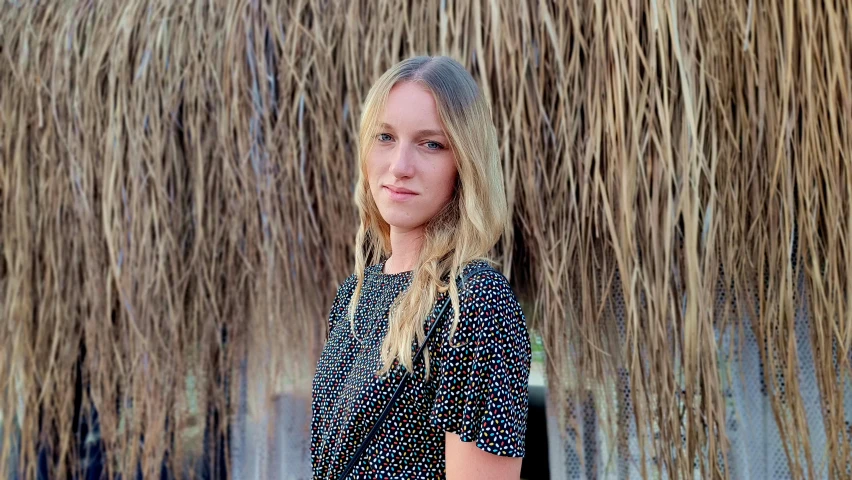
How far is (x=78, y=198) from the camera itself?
146 centimetres

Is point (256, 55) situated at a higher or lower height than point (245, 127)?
higher

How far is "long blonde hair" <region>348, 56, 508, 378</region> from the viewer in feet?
2.22

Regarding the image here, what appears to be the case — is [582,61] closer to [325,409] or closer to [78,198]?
[325,409]

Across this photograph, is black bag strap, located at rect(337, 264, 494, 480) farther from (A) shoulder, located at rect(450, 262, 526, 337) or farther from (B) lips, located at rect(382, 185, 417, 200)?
(B) lips, located at rect(382, 185, 417, 200)

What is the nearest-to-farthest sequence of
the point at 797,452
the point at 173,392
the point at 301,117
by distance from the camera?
the point at 797,452 < the point at 301,117 < the point at 173,392

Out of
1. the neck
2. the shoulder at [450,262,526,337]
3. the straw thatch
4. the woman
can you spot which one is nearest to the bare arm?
the woman

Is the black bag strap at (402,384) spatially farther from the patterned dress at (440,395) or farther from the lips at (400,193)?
the lips at (400,193)

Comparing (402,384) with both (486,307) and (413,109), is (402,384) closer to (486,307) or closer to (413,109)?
(486,307)

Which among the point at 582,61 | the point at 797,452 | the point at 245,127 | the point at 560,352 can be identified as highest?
the point at 582,61

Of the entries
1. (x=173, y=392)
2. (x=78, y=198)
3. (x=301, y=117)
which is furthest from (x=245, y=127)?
(x=173, y=392)

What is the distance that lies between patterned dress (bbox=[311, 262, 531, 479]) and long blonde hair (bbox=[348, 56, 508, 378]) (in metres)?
0.02

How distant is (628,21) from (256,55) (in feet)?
2.44

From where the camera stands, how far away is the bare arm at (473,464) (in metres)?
0.61

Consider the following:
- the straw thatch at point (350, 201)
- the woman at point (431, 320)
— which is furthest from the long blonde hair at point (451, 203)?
the straw thatch at point (350, 201)
